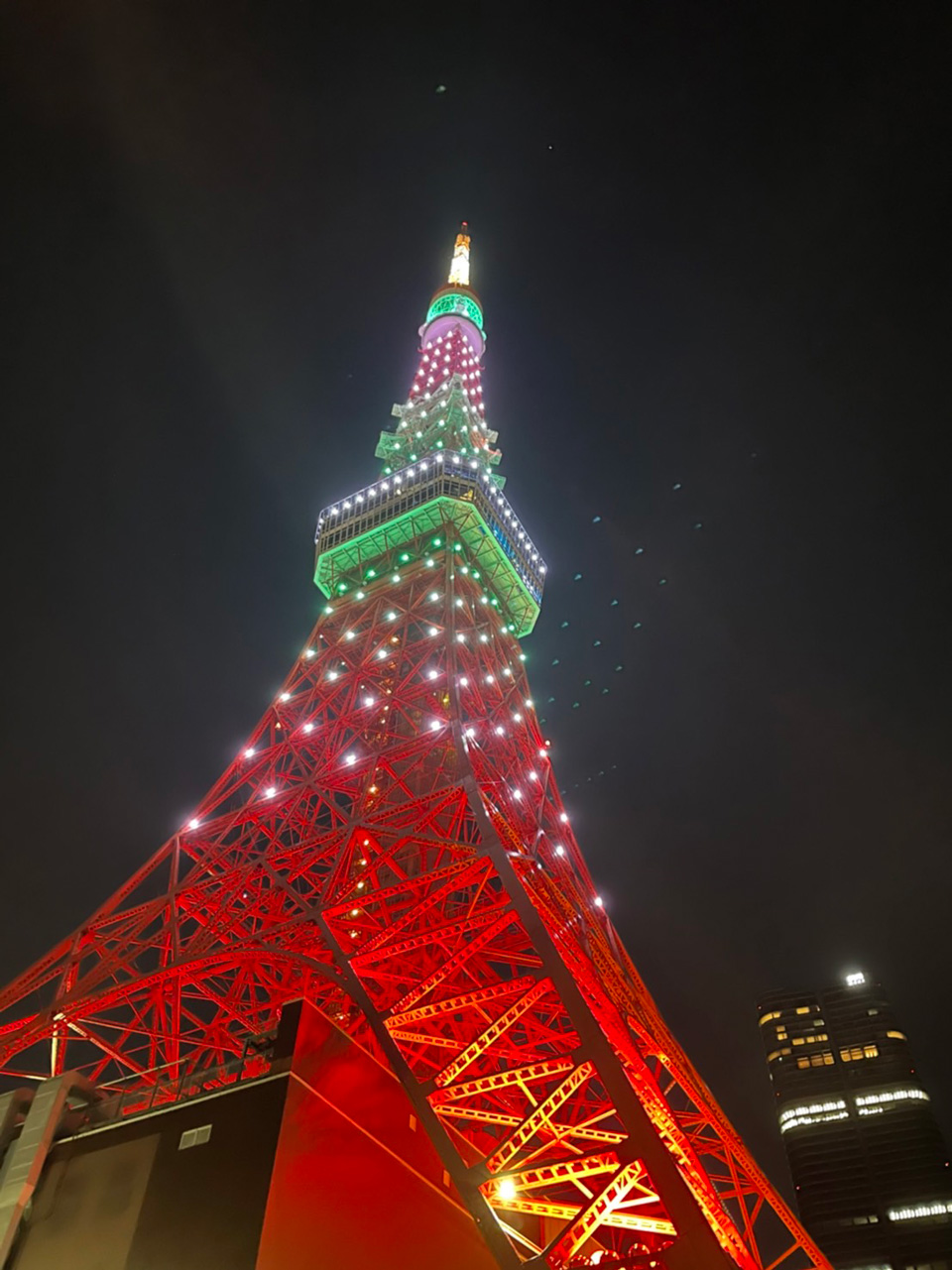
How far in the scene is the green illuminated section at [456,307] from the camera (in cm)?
3788

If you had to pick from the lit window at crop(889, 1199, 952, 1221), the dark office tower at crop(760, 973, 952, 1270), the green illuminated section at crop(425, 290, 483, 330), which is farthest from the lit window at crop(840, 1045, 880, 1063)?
the green illuminated section at crop(425, 290, 483, 330)

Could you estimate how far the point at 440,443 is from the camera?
31.2 metres

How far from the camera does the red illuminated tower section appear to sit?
34.6 feet

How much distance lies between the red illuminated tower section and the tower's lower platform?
641mm

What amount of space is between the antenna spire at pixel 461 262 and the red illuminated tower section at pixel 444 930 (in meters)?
14.1

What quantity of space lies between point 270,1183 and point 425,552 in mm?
18803

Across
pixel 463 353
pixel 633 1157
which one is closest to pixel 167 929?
pixel 633 1157

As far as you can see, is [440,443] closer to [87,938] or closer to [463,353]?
[463,353]

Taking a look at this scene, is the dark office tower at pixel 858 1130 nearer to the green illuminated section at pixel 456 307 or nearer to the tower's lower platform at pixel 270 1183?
the tower's lower platform at pixel 270 1183

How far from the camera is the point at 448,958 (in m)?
13.2

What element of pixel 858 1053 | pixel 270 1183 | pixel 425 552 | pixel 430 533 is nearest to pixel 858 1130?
pixel 858 1053

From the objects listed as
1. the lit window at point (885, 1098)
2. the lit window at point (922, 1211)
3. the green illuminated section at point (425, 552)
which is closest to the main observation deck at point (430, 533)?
the green illuminated section at point (425, 552)

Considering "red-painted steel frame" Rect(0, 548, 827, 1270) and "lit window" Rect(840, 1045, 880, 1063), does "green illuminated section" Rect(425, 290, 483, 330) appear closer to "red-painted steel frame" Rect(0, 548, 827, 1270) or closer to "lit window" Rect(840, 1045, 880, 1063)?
"red-painted steel frame" Rect(0, 548, 827, 1270)

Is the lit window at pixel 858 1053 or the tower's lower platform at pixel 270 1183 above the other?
the lit window at pixel 858 1053
